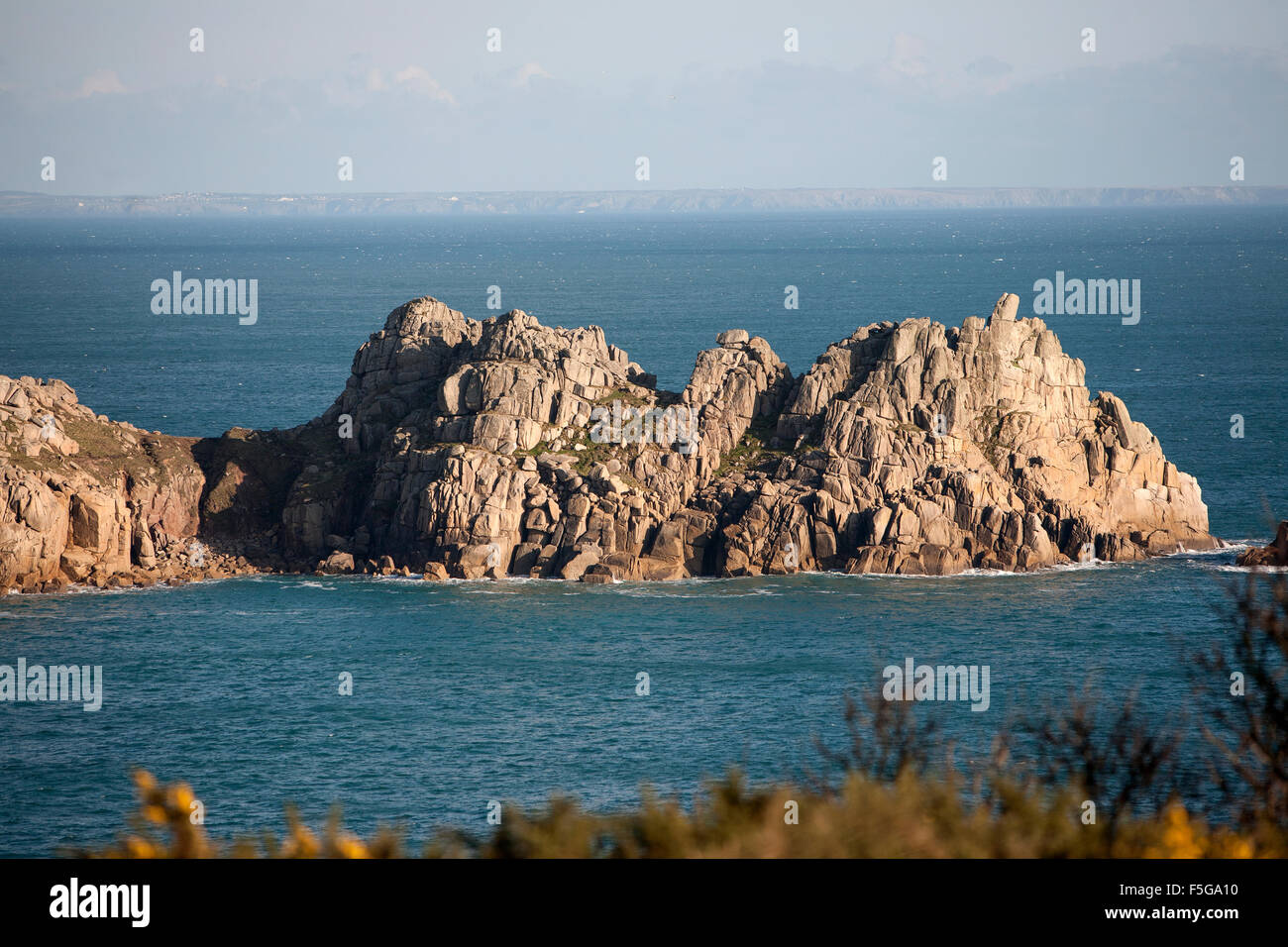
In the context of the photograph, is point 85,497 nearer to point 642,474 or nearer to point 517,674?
point 517,674

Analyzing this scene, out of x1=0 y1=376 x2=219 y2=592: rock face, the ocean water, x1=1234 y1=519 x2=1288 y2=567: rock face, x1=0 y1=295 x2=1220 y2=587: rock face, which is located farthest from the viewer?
x1=0 y1=295 x2=1220 y2=587: rock face

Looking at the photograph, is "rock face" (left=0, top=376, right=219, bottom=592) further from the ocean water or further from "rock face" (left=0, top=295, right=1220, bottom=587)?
the ocean water

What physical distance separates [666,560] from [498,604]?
412 inches

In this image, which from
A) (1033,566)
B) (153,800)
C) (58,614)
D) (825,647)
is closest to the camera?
(153,800)

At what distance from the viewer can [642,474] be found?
82750mm

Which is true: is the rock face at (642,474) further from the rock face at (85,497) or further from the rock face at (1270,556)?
the rock face at (1270,556)

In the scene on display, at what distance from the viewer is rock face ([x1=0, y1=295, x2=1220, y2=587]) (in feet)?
265

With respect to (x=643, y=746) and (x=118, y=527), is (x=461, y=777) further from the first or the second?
(x=118, y=527)

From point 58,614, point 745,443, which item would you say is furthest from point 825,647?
point 58,614

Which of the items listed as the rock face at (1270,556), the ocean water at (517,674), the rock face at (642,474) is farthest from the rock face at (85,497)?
the rock face at (1270,556)

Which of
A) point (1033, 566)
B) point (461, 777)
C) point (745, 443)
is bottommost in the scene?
point (461, 777)

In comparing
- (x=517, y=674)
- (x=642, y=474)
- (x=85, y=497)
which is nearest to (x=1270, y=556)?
(x=642, y=474)

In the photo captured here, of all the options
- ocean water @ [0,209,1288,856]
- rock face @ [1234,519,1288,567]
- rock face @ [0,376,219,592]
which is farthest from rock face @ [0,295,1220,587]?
rock face @ [1234,519,1288,567]
